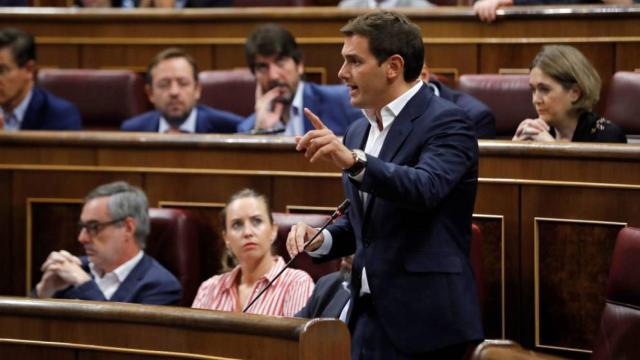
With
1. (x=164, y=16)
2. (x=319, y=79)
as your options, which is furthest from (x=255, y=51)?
(x=164, y=16)

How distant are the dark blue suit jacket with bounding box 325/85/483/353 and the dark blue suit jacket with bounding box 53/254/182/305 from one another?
1.66 ft

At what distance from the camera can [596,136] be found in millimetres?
1441

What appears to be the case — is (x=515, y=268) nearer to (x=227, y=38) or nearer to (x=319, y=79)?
(x=319, y=79)

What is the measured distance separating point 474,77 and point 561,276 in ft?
1.70

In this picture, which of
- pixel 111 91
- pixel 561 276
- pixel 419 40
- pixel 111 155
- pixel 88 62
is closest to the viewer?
pixel 419 40

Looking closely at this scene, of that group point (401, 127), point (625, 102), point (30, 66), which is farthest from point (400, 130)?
point (30, 66)

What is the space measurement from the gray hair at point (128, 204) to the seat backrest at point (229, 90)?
0.51 meters

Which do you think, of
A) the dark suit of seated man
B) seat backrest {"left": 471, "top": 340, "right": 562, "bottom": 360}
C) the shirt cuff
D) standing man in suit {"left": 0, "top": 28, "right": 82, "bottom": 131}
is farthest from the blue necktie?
seat backrest {"left": 471, "top": 340, "right": 562, "bottom": 360}

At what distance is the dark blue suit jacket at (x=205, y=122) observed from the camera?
187 centimetres

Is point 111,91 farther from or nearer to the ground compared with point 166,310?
farther from the ground

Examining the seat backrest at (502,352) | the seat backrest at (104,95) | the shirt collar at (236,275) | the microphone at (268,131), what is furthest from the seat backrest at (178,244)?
the seat backrest at (502,352)

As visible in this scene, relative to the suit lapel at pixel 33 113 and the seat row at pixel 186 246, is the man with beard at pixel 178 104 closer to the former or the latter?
the suit lapel at pixel 33 113

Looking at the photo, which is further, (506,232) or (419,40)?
(506,232)

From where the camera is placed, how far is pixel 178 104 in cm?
186
